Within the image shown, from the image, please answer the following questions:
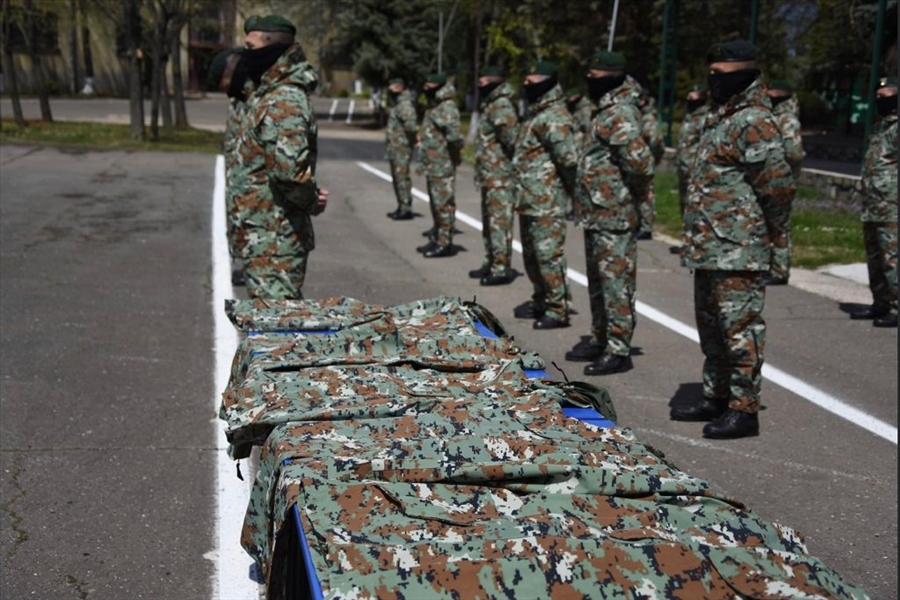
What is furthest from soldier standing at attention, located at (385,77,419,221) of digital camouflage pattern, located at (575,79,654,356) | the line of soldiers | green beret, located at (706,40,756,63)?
green beret, located at (706,40,756,63)

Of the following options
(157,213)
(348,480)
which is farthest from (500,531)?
(157,213)

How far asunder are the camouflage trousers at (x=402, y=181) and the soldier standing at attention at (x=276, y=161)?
355 inches

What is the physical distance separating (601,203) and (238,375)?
3.88 metres

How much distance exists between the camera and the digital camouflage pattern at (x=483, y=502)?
7.89 ft

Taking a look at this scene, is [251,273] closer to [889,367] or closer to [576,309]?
[576,309]

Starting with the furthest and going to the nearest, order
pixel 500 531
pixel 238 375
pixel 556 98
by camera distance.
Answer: pixel 556 98, pixel 238 375, pixel 500 531

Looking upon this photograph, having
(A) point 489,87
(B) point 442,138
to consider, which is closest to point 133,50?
(B) point 442,138

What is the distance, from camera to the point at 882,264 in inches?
372

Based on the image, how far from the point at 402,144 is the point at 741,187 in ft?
32.9

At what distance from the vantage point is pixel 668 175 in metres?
20.8

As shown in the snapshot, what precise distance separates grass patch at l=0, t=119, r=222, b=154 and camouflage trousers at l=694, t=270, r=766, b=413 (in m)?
18.8

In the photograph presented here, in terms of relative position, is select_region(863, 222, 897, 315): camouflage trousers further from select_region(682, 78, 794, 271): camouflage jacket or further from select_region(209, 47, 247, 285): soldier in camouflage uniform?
select_region(209, 47, 247, 285): soldier in camouflage uniform

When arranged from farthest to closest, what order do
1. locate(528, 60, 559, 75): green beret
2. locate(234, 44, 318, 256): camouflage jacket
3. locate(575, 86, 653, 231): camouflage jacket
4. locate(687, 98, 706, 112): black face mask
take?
locate(687, 98, 706, 112): black face mask < locate(528, 60, 559, 75): green beret < locate(575, 86, 653, 231): camouflage jacket < locate(234, 44, 318, 256): camouflage jacket

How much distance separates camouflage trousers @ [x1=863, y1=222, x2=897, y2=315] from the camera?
9.28 metres
